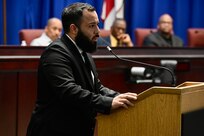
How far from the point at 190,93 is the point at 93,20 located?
660mm

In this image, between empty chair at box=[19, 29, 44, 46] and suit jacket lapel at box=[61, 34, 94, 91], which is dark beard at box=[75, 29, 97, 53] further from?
empty chair at box=[19, 29, 44, 46]

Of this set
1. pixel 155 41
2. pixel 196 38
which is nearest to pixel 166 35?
pixel 155 41

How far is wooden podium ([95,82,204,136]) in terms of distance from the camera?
229cm

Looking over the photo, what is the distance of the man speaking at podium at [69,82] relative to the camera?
98.6 inches

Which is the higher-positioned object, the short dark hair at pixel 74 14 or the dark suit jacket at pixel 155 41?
the short dark hair at pixel 74 14

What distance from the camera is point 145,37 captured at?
698cm

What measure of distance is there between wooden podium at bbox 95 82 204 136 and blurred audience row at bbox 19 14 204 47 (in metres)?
3.48

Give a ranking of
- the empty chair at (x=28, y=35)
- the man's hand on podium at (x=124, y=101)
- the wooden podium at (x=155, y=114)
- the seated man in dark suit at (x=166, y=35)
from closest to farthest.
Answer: the wooden podium at (x=155, y=114), the man's hand on podium at (x=124, y=101), the empty chair at (x=28, y=35), the seated man in dark suit at (x=166, y=35)

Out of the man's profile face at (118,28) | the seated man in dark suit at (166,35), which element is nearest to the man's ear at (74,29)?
the man's profile face at (118,28)

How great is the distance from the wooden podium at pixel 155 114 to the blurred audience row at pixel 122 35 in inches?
137

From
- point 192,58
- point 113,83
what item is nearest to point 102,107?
point 113,83

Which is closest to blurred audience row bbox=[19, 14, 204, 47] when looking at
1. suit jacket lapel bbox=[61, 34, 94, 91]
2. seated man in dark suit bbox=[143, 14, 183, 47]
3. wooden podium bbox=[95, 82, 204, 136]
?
seated man in dark suit bbox=[143, 14, 183, 47]

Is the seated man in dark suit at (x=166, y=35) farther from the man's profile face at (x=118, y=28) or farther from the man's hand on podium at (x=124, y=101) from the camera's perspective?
the man's hand on podium at (x=124, y=101)

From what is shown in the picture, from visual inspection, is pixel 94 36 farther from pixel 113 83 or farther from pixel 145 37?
pixel 145 37
